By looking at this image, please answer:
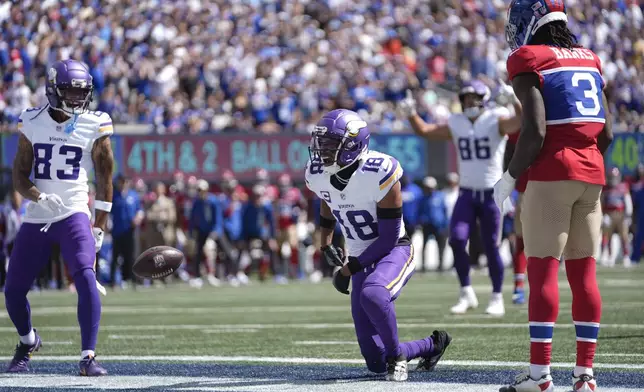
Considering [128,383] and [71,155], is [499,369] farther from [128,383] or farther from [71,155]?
[71,155]

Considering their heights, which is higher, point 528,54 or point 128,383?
point 528,54

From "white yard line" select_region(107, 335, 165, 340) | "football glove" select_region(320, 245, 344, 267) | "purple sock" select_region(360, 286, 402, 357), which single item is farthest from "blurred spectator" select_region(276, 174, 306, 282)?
"purple sock" select_region(360, 286, 402, 357)

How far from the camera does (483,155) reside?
10.6m

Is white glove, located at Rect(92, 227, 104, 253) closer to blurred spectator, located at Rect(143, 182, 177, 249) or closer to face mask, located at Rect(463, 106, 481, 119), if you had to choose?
face mask, located at Rect(463, 106, 481, 119)

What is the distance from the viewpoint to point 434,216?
1959 cm

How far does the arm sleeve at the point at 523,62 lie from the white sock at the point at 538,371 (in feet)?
4.07

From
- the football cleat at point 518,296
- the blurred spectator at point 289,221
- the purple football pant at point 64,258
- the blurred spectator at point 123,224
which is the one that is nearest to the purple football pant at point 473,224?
the football cleat at point 518,296

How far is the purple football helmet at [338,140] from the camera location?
6277 millimetres

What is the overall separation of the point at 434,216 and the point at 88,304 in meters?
13.2

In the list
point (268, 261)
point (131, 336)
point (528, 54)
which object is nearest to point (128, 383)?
point (528, 54)

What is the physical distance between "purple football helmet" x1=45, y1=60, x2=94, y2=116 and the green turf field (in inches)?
69.9

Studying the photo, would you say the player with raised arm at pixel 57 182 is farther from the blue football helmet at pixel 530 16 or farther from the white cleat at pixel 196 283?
the white cleat at pixel 196 283

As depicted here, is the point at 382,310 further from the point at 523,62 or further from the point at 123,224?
the point at 123,224

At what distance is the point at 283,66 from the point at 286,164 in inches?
146
